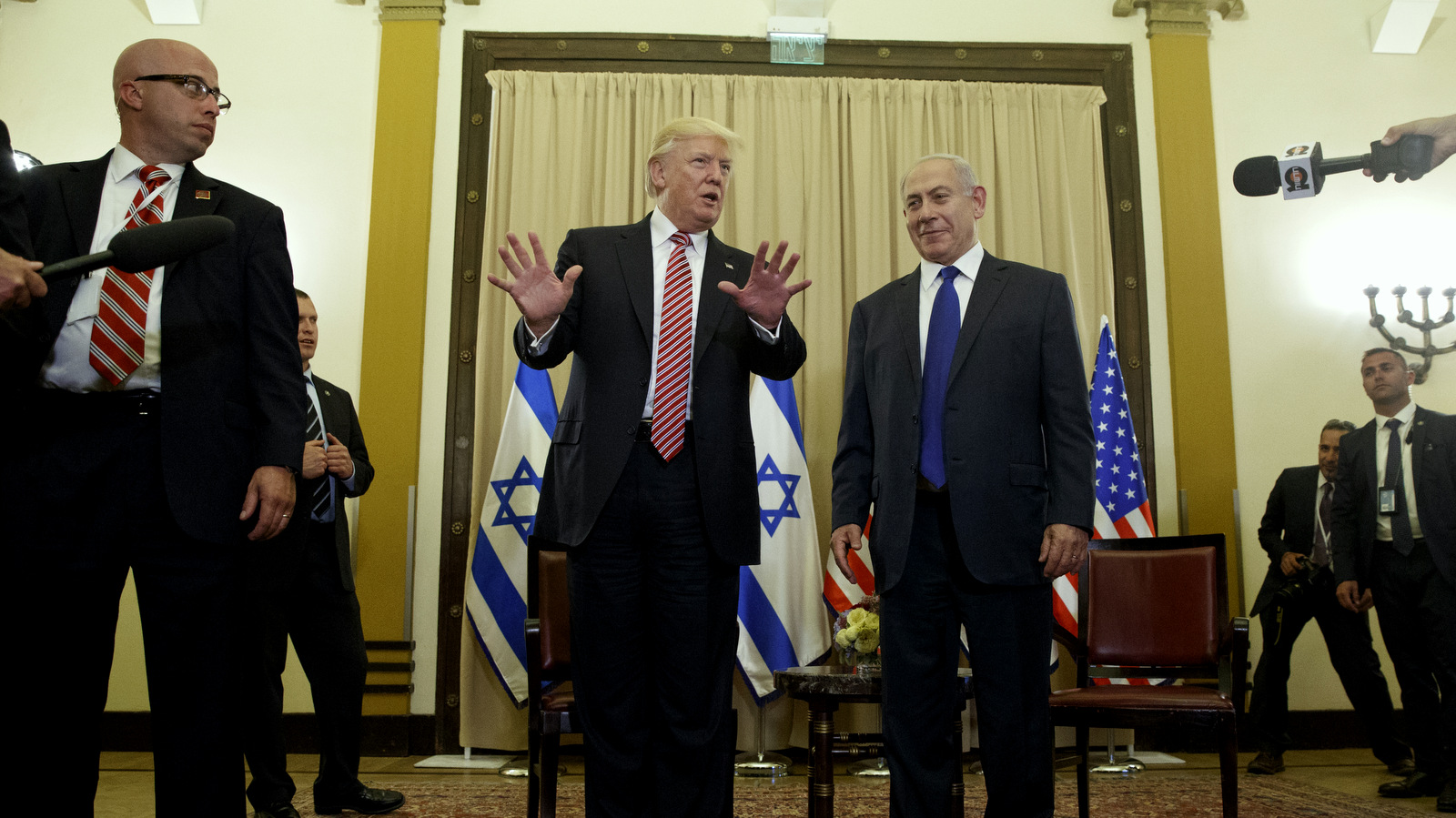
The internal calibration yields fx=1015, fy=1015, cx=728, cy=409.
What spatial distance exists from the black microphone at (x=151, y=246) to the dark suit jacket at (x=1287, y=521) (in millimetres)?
4759

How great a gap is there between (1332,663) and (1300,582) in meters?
0.48

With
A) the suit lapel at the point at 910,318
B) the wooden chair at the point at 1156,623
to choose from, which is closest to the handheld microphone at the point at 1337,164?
the suit lapel at the point at 910,318

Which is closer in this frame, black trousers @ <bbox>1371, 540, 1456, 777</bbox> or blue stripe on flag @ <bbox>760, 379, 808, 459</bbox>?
black trousers @ <bbox>1371, 540, 1456, 777</bbox>

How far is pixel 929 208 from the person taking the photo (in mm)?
2631

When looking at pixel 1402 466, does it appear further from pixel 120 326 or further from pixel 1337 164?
pixel 120 326

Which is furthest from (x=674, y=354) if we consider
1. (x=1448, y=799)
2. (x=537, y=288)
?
(x=1448, y=799)

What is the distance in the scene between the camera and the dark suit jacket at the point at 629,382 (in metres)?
2.22

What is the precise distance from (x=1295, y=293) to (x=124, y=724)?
628cm

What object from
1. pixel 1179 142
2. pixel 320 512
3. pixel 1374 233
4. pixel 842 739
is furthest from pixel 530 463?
pixel 1374 233

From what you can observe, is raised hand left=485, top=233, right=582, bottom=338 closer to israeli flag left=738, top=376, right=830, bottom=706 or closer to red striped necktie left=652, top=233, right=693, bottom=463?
red striped necktie left=652, top=233, right=693, bottom=463

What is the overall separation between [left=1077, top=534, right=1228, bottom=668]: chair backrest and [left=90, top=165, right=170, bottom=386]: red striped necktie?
298 cm

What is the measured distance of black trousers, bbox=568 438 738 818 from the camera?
2170 mm

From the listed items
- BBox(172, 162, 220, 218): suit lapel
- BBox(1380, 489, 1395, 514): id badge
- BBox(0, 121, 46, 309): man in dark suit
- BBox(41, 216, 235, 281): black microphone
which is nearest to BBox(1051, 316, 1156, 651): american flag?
BBox(1380, 489, 1395, 514): id badge

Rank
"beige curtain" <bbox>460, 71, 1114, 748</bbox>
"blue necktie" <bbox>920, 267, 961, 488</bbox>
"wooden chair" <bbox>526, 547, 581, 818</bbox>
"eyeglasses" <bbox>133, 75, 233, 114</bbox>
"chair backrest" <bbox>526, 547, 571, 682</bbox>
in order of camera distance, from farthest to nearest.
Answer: "beige curtain" <bbox>460, 71, 1114, 748</bbox> → "chair backrest" <bbox>526, 547, 571, 682</bbox> → "wooden chair" <bbox>526, 547, 581, 818</bbox> → "blue necktie" <bbox>920, 267, 961, 488</bbox> → "eyeglasses" <bbox>133, 75, 233, 114</bbox>
